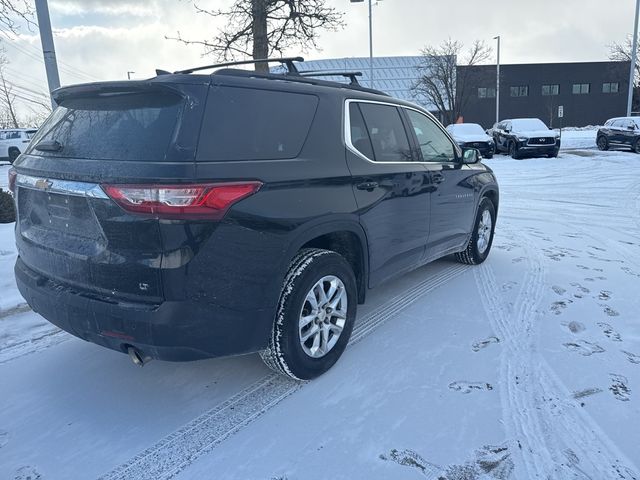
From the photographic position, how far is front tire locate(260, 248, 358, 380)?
299 cm

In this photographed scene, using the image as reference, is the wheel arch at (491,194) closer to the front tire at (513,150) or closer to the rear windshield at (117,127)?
the rear windshield at (117,127)

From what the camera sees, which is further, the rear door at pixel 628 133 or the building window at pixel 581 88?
the building window at pixel 581 88

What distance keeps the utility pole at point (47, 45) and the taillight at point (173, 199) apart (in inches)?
185

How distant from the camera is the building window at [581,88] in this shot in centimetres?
5050

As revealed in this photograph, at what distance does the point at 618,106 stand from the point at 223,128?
58.5 metres

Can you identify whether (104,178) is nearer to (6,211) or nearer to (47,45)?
(47,45)

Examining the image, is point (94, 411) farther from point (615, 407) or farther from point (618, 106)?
point (618, 106)


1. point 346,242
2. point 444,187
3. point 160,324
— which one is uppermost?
point 444,187

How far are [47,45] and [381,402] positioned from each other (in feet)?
20.1

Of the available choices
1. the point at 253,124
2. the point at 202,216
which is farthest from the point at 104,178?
the point at 253,124

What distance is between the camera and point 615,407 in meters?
2.91

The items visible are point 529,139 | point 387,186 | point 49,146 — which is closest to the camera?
point 49,146

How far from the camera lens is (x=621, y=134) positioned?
2244 cm

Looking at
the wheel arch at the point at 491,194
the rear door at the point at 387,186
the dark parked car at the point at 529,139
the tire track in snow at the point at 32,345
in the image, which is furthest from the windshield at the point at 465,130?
the tire track in snow at the point at 32,345
